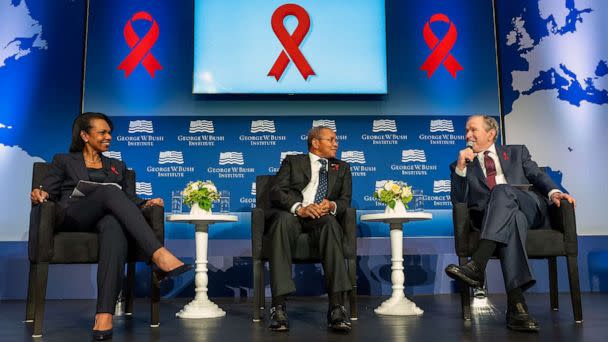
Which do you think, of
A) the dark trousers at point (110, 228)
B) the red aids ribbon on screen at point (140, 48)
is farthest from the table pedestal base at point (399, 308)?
the red aids ribbon on screen at point (140, 48)

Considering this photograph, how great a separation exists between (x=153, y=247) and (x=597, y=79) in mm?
4248

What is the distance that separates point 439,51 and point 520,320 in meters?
2.99

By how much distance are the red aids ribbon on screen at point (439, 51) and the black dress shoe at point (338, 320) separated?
113 inches

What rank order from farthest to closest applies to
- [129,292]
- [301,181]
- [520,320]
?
[301,181] < [129,292] < [520,320]

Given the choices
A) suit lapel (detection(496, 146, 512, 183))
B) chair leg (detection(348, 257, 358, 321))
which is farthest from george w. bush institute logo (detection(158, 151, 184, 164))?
suit lapel (detection(496, 146, 512, 183))

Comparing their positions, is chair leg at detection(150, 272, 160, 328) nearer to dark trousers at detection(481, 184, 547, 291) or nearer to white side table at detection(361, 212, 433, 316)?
white side table at detection(361, 212, 433, 316)

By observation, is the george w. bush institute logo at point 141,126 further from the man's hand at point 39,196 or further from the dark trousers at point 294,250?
the dark trousers at point 294,250

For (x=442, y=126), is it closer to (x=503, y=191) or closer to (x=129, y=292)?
(x=503, y=191)

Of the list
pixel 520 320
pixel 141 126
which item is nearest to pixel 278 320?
pixel 520 320

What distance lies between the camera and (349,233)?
3377 mm

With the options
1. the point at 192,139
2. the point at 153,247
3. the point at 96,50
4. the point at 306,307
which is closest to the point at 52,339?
the point at 153,247

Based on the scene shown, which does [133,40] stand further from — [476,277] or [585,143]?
[585,143]

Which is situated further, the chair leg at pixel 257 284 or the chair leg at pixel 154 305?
the chair leg at pixel 257 284

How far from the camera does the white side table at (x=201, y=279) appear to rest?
3564 millimetres
